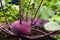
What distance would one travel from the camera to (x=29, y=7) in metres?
0.94

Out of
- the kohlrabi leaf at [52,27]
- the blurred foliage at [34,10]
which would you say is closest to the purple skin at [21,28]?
the kohlrabi leaf at [52,27]

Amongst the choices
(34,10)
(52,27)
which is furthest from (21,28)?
Result: (34,10)

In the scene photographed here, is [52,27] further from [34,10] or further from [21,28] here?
[34,10]

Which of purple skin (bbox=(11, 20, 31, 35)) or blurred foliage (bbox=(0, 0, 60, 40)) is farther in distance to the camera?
blurred foliage (bbox=(0, 0, 60, 40))

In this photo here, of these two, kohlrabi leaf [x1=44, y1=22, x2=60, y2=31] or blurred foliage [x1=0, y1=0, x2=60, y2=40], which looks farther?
blurred foliage [x1=0, y1=0, x2=60, y2=40]

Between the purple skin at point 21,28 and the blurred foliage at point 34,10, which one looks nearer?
the purple skin at point 21,28

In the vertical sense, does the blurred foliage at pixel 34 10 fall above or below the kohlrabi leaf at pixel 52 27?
below

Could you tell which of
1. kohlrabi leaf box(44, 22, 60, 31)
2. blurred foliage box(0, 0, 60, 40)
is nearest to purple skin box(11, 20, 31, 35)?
kohlrabi leaf box(44, 22, 60, 31)

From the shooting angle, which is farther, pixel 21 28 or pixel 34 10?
pixel 34 10

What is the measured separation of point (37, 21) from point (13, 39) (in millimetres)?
119

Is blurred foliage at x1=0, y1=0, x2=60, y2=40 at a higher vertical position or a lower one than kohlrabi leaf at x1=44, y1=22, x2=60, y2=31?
lower

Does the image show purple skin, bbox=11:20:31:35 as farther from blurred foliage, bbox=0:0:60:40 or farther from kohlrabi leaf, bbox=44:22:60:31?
blurred foliage, bbox=0:0:60:40

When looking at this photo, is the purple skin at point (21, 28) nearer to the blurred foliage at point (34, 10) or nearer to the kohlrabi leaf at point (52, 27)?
the kohlrabi leaf at point (52, 27)

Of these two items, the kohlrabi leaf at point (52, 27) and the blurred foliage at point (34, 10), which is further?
the blurred foliage at point (34, 10)
